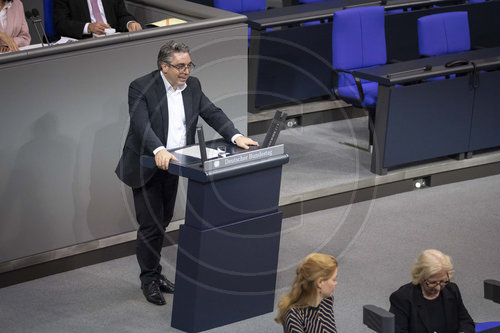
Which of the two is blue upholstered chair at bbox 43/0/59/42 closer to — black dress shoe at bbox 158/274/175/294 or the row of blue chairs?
black dress shoe at bbox 158/274/175/294

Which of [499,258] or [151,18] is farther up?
[151,18]

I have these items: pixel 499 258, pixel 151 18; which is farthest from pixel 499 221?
pixel 151 18

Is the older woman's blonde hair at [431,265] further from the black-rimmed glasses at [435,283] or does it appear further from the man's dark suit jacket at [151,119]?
the man's dark suit jacket at [151,119]

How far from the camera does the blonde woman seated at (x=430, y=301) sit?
466 cm

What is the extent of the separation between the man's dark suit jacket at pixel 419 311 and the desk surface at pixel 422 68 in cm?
323

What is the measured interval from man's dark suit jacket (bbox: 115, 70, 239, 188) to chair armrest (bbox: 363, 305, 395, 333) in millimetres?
1789

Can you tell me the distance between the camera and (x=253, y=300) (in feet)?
19.0

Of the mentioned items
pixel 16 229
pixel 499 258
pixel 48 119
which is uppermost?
pixel 48 119

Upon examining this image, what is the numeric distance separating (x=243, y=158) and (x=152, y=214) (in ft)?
2.67

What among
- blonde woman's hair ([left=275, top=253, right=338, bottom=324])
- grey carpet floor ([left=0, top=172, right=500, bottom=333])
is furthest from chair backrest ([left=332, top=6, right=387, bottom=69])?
blonde woman's hair ([left=275, top=253, right=338, bottom=324])

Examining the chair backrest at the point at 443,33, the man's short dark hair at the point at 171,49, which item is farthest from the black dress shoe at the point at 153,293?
the chair backrest at the point at 443,33

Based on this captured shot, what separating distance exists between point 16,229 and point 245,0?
4201 mm

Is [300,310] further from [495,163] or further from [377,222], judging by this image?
[495,163]

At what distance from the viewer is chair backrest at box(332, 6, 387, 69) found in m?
8.57
